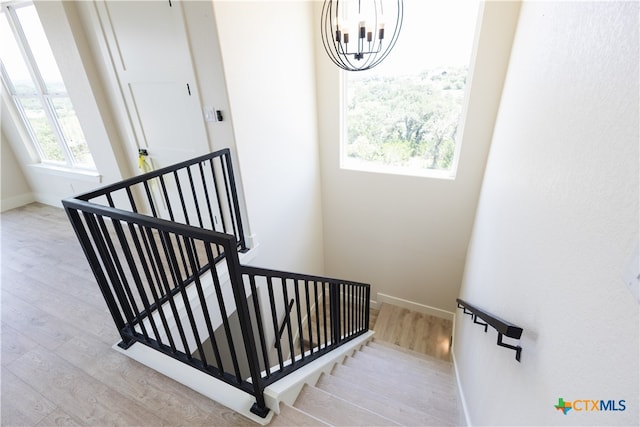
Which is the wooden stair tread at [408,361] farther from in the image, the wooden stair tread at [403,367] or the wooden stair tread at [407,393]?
the wooden stair tread at [407,393]

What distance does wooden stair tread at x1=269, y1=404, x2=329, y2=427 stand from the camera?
59.1 inches

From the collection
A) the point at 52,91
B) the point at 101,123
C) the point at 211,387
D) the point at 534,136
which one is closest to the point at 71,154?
the point at 52,91

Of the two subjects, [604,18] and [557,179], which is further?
[557,179]

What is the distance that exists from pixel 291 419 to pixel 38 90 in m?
4.64

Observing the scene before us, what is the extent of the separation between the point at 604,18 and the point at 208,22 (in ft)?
7.18

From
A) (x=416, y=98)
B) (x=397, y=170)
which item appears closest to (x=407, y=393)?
(x=397, y=170)

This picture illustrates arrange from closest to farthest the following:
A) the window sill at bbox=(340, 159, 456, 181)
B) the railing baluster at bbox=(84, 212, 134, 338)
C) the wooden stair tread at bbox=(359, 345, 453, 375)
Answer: the railing baluster at bbox=(84, 212, 134, 338) < the wooden stair tread at bbox=(359, 345, 453, 375) < the window sill at bbox=(340, 159, 456, 181)

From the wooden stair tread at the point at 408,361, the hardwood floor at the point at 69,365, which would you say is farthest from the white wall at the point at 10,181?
the wooden stair tread at the point at 408,361

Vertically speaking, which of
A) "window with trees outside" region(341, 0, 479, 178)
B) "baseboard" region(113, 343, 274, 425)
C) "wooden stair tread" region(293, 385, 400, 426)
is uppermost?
"window with trees outside" region(341, 0, 479, 178)

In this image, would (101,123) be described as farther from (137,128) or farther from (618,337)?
(618,337)

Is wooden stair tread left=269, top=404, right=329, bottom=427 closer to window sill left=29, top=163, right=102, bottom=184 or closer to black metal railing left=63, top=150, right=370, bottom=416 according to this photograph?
black metal railing left=63, top=150, right=370, bottom=416

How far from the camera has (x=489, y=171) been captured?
2.81 meters

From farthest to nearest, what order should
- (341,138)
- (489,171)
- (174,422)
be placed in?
A: 1. (341,138)
2. (489,171)
3. (174,422)

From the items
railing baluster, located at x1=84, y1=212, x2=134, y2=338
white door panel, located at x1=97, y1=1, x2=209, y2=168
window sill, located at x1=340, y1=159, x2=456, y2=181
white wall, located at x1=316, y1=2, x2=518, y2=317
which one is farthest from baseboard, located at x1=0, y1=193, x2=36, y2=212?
window sill, located at x1=340, y1=159, x2=456, y2=181
